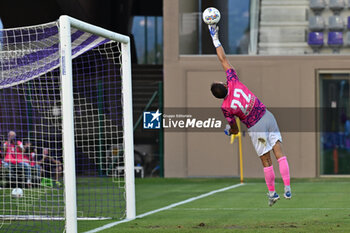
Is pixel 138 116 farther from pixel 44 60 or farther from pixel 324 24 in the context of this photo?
pixel 44 60

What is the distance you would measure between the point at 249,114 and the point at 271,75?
11.1 m

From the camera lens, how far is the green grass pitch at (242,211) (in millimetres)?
10000

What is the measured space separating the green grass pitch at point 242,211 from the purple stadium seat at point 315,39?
4534 millimetres

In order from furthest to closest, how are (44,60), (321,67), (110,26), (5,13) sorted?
(110,26) → (5,13) → (321,67) → (44,60)

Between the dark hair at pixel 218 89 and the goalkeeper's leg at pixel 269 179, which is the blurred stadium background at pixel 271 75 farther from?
the dark hair at pixel 218 89

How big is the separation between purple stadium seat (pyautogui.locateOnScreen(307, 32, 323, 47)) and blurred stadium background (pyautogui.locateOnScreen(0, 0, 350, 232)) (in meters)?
0.03

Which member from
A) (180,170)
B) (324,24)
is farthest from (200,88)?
(324,24)

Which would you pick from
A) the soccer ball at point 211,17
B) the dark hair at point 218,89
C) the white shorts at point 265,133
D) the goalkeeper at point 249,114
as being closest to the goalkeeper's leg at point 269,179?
the goalkeeper at point 249,114

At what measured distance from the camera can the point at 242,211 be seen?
12.3m

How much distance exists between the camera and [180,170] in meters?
21.4

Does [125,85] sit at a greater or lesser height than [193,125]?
greater

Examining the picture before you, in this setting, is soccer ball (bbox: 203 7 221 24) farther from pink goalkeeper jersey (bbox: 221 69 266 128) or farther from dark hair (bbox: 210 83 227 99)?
dark hair (bbox: 210 83 227 99)

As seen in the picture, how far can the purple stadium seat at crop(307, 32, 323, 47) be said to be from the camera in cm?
2134

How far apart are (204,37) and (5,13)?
8.25 metres
